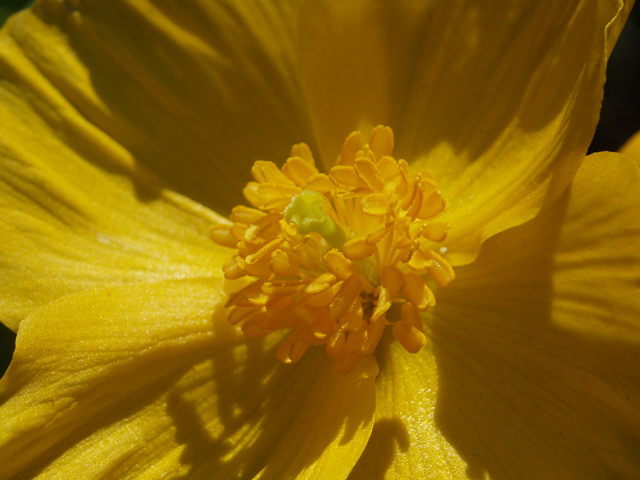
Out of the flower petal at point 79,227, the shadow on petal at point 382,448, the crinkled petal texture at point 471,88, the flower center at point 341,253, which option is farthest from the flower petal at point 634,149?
the flower petal at point 79,227

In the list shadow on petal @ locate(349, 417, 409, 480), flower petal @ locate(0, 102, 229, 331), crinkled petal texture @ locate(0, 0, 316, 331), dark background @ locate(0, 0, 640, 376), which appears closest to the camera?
shadow on petal @ locate(349, 417, 409, 480)

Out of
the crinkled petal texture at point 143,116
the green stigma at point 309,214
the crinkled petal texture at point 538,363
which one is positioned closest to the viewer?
the crinkled petal texture at point 538,363

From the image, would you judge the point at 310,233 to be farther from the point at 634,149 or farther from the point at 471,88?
the point at 634,149

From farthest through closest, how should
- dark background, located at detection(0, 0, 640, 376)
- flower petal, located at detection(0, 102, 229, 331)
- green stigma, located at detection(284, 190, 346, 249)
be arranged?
Result: dark background, located at detection(0, 0, 640, 376) < flower petal, located at detection(0, 102, 229, 331) < green stigma, located at detection(284, 190, 346, 249)

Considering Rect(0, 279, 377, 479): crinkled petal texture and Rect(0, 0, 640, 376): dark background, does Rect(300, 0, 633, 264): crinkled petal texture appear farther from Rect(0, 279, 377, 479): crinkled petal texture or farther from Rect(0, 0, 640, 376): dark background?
Rect(0, 0, 640, 376): dark background

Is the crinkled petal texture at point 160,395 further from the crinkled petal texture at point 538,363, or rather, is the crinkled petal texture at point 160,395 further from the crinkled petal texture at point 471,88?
the crinkled petal texture at point 471,88

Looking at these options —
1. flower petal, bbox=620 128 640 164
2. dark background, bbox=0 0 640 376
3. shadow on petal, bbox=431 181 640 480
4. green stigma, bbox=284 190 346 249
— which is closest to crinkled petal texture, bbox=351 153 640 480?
shadow on petal, bbox=431 181 640 480

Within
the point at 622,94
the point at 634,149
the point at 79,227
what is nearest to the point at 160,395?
the point at 79,227

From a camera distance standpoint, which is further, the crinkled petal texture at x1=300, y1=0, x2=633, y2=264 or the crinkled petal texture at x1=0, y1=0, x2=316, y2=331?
the crinkled petal texture at x1=0, y1=0, x2=316, y2=331
